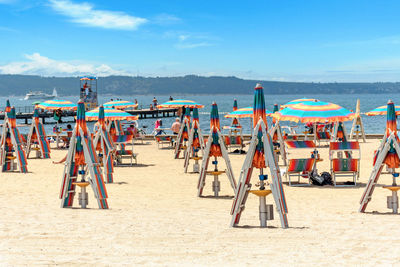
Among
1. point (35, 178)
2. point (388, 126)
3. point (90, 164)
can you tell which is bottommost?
point (35, 178)

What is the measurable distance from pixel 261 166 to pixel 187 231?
1323 mm

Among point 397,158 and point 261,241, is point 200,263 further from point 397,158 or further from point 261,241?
point 397,158

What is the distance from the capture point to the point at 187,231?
23.4 feet

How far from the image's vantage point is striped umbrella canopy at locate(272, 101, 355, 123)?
1158 centimetres

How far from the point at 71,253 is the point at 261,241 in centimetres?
222

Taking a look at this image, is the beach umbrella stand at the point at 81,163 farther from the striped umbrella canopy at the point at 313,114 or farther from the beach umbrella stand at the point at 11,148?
the beach umbrella stand at the point at 11,148

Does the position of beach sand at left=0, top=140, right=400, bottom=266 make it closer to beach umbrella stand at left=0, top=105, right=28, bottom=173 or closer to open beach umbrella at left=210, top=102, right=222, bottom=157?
open beach umbrella at left=210, top=102, right=222, bottom=157

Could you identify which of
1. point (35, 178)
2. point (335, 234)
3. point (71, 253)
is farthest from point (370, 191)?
point (35, 178)

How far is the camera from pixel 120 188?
1172cm

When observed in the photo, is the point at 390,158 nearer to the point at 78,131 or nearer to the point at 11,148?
the point at 78,131

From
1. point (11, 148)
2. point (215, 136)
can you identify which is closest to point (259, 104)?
point (215, 136)

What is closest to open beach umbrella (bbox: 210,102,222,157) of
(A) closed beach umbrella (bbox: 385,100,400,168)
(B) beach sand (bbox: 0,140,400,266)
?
(B) beach sand (bbox: 0,140,400,266)

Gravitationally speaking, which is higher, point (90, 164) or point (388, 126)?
point (388, 126)

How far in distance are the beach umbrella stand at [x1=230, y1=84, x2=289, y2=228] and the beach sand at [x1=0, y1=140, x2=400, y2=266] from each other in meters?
0.24
